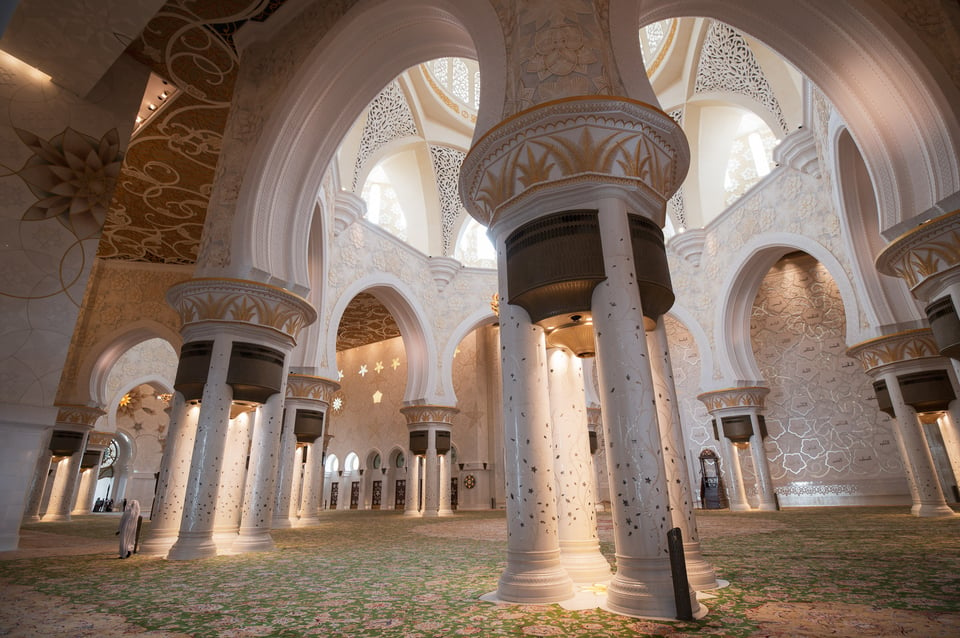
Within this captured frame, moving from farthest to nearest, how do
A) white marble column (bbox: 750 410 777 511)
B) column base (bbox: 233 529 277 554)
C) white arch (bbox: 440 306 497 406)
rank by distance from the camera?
1. white arch (bbox: 440 306 497 406)
2. white marble column (bbox: 750 410 777 511)
3. column base (bbox: 233 529 277 554)

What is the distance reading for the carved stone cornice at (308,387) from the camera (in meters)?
9.06

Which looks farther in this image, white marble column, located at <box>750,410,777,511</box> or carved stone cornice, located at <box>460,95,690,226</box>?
white marble column, located at <box>750,410,777,511</box>

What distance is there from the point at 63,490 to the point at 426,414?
27.8 ft

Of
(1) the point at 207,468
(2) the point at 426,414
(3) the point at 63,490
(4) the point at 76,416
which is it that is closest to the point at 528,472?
(1) the point at 207,468

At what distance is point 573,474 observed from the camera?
3207mm

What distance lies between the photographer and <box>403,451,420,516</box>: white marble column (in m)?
12.4

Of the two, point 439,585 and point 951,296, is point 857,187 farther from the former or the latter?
point 439,585

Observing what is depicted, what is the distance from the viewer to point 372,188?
13.4 m

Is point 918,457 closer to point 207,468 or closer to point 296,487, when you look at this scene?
point 207,468

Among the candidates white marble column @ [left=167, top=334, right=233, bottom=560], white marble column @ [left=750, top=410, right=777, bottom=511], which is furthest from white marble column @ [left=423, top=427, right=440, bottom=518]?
white marble column @ [left=167, top=334, right=233, bottom=560]

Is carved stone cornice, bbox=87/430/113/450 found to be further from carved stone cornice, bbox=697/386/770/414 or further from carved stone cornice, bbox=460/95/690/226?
carved stone cornice, bbox=697/386/770/414

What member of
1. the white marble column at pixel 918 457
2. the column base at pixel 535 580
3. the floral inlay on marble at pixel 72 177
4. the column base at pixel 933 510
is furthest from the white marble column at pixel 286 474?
the column base at pixel 933 510

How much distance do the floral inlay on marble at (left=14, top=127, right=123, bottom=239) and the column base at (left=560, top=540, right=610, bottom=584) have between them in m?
4.94

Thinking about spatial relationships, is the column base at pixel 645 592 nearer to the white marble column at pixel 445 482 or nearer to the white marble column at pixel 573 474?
the white marble column at pixel 573 474
